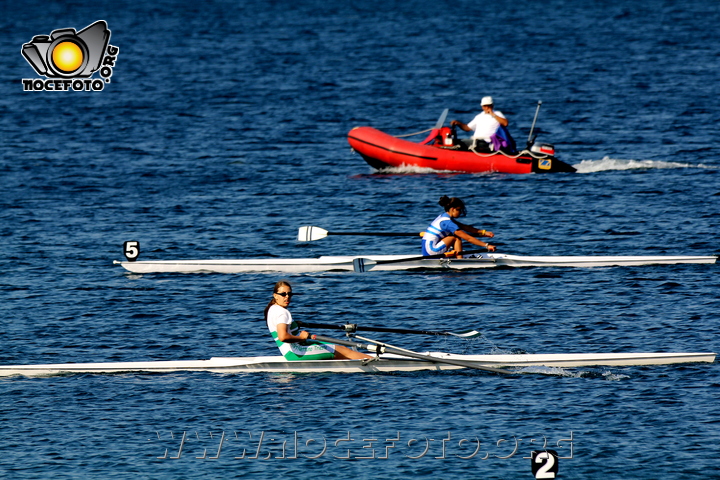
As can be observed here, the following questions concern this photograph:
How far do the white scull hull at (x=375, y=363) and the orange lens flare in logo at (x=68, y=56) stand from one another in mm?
25884

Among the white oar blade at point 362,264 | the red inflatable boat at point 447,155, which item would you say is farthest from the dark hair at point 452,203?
the red inflatable boat at point 447,155

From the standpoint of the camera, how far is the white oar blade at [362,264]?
22.7m

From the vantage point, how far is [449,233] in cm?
2205

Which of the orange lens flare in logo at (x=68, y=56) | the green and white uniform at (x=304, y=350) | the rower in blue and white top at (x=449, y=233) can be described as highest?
the orange lens flare in logo at (x=68, y=56)

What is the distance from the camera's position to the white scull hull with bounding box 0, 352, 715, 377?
16.3 m

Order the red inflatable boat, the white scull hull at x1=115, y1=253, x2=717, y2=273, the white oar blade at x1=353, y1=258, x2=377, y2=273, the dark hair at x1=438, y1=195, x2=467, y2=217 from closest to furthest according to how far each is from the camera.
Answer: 1. the dark hair at x1=438, y1=195, x2=467, y2=217
2. the white scull hull at x1=115, y1=253, x2=717, y2=273
3. the white oar blade at x1=353, y1=258, x2=377, y2=273
4. the red inflatable boat

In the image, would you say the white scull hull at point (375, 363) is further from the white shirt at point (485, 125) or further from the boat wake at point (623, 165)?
the boat wake at point (623, 165)

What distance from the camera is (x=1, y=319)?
65.8 feet

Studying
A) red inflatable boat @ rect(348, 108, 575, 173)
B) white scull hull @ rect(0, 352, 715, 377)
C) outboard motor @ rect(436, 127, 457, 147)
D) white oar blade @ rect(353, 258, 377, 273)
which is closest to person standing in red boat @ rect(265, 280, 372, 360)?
white scull hull @ rect(0, 352, 715, 377)

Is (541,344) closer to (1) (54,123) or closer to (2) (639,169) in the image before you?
(2) (639,169)

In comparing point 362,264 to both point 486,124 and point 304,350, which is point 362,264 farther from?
point 486,124

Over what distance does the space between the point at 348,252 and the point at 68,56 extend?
2058cm

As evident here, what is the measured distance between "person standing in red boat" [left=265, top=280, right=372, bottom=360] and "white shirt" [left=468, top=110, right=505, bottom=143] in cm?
1430

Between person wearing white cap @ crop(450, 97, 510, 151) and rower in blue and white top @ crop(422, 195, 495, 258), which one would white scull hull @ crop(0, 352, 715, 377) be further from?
person wearing white cap @ crop(450, 97, 510, 151)
